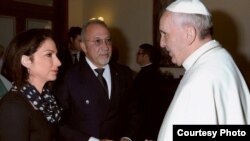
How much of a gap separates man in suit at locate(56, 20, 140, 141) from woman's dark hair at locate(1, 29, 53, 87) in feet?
1.63

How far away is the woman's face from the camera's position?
1.53 meters

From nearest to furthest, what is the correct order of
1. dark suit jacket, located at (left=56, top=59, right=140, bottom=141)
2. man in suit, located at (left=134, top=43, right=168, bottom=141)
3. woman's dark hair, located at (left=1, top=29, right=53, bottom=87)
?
woman's dark hair, located at (left=1, top=29, right=53, bottom=87), dark suit jacket, located at (left=56, top=59, right=140, bottom=141), man in suit, located at (left=134, top=43, right=168, bottom=141)

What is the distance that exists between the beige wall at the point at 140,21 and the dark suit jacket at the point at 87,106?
2.53 meters

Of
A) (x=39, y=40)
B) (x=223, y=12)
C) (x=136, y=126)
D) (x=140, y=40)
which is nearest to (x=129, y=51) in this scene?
(x=140, y=40)

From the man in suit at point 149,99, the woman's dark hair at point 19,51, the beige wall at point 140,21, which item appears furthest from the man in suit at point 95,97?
the beige wall at point 140,21

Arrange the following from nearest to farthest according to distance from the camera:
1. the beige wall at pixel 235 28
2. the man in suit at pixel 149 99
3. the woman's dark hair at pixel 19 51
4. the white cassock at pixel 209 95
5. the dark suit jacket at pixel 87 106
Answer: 1. the white cassock at pixel 209 95
2. the woman's dark hair at pixel 19 51
3. the dark suit jacket at pixel 87 106
4. the man in suit at pixel 149 99
5. the beige wall at pixel 235 28

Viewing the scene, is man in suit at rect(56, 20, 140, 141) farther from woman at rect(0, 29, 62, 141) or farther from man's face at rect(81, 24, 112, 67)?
woman at rect(0, 29, 62, 141)

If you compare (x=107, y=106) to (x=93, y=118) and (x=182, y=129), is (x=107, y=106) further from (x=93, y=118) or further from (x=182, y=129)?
(x=182, y=129)

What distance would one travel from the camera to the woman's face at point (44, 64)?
153cm

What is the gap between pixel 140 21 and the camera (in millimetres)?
5297

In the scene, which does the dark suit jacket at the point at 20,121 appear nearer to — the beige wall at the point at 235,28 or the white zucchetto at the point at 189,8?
the white zucchetto at the point at 189,8

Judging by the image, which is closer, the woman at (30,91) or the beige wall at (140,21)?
the woman at (30,91)

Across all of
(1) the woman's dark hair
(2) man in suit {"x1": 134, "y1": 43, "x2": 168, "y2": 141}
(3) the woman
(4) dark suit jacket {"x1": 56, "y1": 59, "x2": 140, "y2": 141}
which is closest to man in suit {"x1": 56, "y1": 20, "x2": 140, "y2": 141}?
(4) dark suit jacket {"x1": 56, "y1": 59, "x2": 140, "y2": 141}

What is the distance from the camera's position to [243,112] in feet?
4.33
